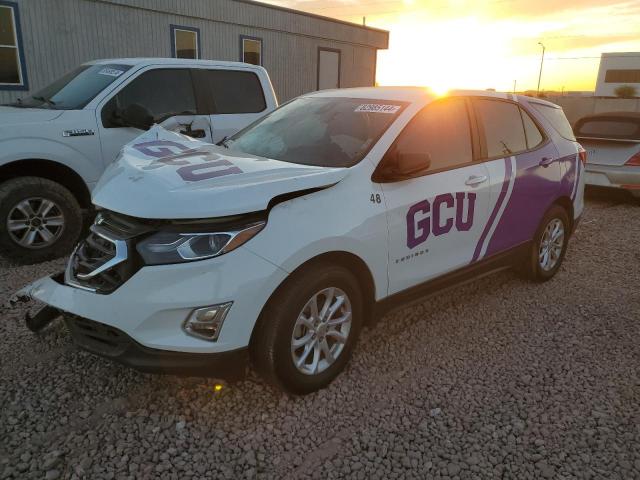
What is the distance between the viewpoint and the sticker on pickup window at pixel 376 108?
352cm

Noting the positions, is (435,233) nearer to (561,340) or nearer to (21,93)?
(561,340)

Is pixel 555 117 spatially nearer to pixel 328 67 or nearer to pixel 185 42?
pixel 185 42

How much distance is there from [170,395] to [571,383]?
2480 millimetres

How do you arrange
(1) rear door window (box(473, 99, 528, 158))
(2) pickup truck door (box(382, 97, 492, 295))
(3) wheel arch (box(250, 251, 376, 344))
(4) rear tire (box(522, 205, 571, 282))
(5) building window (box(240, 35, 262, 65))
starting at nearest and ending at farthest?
(3) wheel arch (box(250, 251, 376, 344)) < (2) pickup truck door (box(382, 97, 492, 295)) < (1) rear door window (box(473, 99, 528, 158)) < (4) rear tire (box(522, 205, 571, 282)) < (5) building window (box(240, 35, 262, 65))

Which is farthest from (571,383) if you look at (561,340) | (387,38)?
(387,38)

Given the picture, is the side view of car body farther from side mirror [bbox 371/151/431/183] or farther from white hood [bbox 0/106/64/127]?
white hood [bbox 0/106/64/127]

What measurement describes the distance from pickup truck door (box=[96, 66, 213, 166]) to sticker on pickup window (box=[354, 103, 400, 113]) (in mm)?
2074

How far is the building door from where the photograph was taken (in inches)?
771

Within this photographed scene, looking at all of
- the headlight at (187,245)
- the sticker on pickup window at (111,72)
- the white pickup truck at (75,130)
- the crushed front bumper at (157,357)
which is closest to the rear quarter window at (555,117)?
the white pickup truck at (75,130)

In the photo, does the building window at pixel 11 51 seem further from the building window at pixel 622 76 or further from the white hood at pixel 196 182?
the building window at pixel 622 76

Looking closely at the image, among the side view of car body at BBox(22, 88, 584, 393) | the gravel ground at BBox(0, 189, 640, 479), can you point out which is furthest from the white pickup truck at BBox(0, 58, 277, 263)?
the side view of car body at BBox(22, 88, 584, 393)

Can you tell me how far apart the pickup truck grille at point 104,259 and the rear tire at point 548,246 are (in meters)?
3.59

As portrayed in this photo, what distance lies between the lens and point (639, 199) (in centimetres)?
893

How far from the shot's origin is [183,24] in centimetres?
1451
